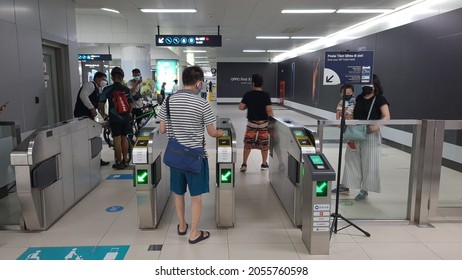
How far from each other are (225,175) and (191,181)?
0.45m

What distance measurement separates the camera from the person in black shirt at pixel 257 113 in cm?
520

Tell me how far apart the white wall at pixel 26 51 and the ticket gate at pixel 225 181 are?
2.79 m

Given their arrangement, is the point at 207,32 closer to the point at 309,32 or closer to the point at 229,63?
the point at 309,32

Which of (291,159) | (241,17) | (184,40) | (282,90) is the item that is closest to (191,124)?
(291,159)

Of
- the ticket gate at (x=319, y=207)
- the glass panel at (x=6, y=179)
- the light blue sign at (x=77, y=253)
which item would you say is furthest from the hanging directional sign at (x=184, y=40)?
the light blue sign at (x=77, y=253)

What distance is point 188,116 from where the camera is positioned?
114 inches

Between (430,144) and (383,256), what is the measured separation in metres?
1.27

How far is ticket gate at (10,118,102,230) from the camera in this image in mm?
3229

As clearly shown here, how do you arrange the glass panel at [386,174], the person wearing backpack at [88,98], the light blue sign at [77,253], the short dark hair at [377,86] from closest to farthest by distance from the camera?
the light blue sign at [77,253] < the glass panel at [386,174] < the short dark hair at [377,86] < the person wearing backpack at [88,98]

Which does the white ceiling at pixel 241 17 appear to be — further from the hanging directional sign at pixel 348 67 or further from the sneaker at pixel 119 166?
the hanging directional sign at pixel 348 67

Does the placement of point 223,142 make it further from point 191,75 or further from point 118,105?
point 118,105

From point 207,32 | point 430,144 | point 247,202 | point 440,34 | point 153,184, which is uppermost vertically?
point 207,32
